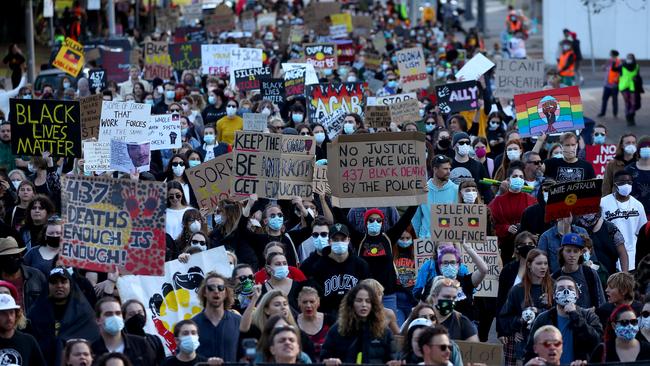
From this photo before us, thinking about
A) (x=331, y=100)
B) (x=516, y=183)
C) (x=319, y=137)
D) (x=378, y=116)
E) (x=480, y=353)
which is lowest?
(x=480, y=353)

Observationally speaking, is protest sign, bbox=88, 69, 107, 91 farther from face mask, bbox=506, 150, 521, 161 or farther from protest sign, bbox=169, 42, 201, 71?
face mask, bbox=506, 150, 521, 161

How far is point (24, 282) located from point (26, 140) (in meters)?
4.58

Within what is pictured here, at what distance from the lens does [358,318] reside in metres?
9.48

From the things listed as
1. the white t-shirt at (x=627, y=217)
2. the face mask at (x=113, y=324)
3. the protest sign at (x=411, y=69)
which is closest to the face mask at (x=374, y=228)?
the white t-shirt at (x=627, y=217)

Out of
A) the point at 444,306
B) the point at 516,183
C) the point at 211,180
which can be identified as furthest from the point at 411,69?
the point at 444,306

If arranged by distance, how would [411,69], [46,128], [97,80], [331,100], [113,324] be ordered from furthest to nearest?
[97,80]
[411,69]
[331,100]
[46,128]
[113,324]

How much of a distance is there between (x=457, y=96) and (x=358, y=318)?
1099 centimetres

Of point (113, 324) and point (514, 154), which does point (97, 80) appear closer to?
point (514, 154)

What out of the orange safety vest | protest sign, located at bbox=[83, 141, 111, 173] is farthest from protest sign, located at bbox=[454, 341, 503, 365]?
the orange safety vest

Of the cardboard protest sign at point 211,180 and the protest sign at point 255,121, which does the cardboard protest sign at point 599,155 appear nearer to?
the protest sign at point 255,121

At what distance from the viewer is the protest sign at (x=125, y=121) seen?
17.0 meters

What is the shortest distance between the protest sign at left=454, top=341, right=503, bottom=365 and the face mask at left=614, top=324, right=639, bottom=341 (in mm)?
704

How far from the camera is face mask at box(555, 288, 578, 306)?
977 cm

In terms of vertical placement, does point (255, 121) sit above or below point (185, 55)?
below
